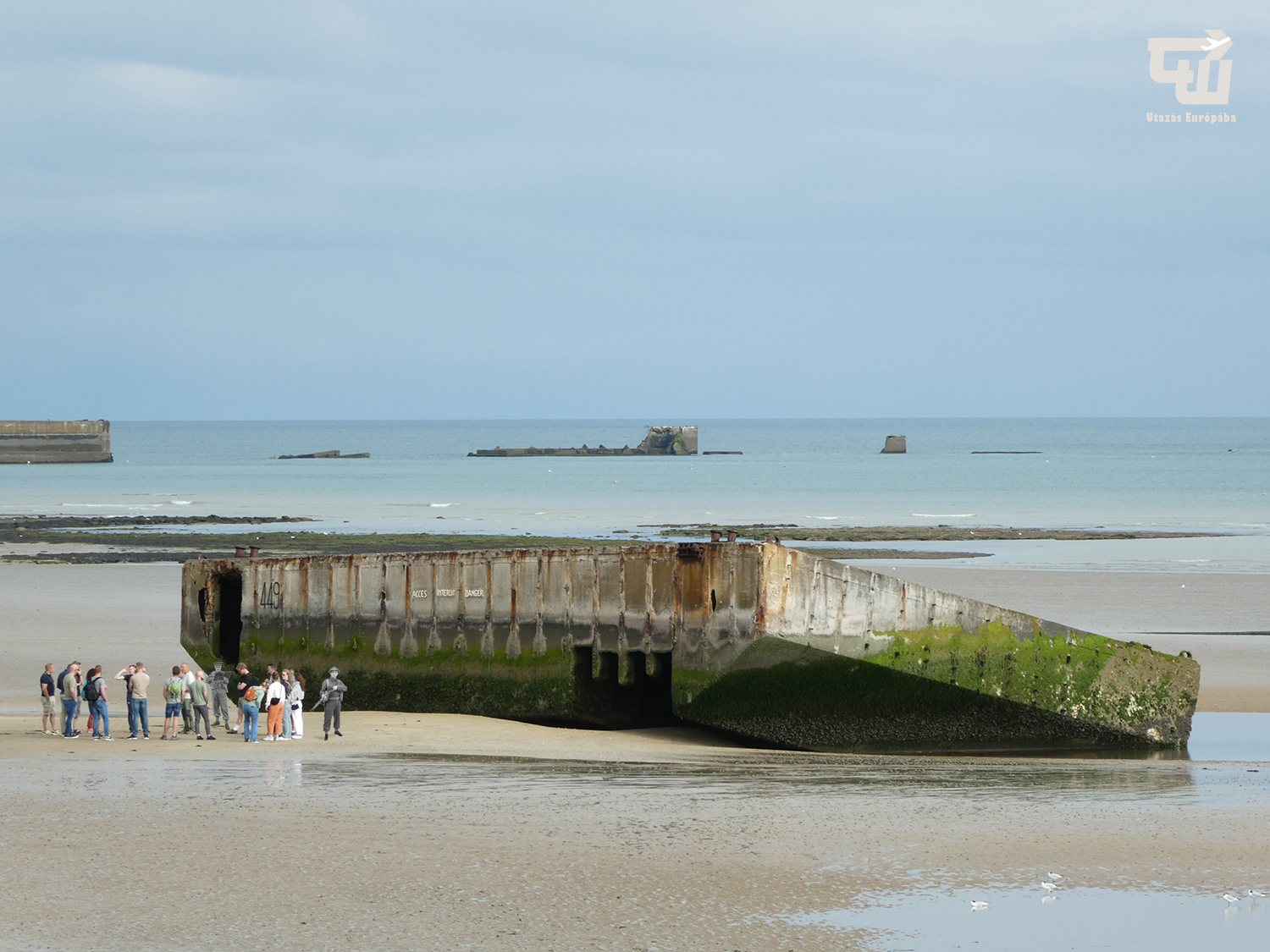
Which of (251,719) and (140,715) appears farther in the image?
(140,715)

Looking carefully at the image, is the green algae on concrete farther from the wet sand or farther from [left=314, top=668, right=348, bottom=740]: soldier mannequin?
[left=314, top=668, right=348, bottom=740]: soldier mannequin

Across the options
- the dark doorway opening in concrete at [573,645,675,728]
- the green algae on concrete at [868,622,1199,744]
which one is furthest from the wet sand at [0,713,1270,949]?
the green algae on concrete at [868,622,1199,744]

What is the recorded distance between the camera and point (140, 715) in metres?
21.9

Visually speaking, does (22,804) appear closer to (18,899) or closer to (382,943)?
(18,899)

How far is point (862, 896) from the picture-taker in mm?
12969

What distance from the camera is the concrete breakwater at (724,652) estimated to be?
21375 millimetres

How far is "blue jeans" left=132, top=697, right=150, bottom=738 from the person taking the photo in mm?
21734

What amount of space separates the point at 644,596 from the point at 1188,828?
866 centimetres

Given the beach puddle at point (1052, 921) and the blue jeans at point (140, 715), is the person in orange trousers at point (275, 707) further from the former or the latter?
the beach puddle at point (1052, 921)

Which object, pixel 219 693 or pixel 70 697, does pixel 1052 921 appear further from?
pixel 70 697

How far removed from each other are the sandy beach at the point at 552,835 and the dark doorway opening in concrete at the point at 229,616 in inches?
157

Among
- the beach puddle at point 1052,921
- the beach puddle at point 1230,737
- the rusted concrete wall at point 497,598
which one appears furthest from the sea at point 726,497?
the beach puddle at point 1052,921

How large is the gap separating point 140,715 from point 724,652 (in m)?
8.71

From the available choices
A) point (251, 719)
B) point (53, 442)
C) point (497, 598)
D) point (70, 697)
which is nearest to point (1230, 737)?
point (497, 598)
